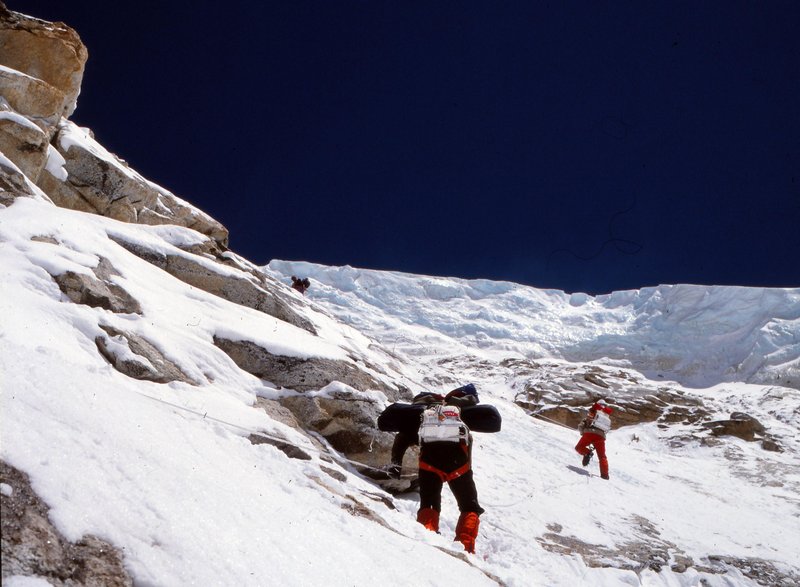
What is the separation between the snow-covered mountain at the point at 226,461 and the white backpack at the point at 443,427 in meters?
1.04

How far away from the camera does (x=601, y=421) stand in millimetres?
15148

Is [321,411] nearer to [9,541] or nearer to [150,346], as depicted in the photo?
[150,346]

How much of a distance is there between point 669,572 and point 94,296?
897 centimetres

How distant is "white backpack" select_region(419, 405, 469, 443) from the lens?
22.5ft

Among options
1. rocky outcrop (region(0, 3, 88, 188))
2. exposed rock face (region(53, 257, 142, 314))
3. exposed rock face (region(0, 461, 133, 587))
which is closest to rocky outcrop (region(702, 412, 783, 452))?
exposed rock face (region(53, 257, 142, 314))

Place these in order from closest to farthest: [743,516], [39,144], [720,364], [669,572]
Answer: [669,572] → [743,516] → [39,144] → [720,364]

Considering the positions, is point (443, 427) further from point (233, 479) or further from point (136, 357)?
point (136, 357)

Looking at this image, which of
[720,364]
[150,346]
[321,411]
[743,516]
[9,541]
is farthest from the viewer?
[720,364]

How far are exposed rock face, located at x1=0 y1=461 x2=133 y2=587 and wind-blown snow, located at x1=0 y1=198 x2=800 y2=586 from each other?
6 centimetres

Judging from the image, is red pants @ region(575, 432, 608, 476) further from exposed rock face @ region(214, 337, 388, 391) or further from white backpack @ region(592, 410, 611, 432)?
exposed rock face @ region(214, 337, 388, 391)

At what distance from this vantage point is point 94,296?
722cm

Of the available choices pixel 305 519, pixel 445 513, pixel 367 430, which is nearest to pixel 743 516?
pixel 445 513

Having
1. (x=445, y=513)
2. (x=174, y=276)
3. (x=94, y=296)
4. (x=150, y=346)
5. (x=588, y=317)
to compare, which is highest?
(x=588, y=317)

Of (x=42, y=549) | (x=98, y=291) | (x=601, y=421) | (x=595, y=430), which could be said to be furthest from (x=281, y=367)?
(x=601, y=421)
